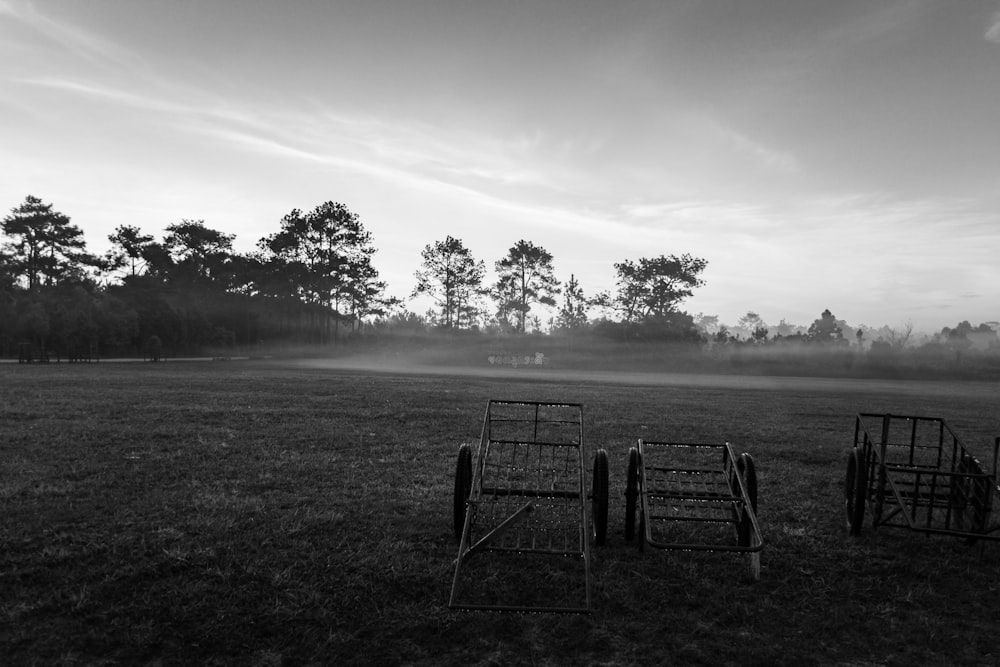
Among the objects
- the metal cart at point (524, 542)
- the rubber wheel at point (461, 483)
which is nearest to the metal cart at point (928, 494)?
the metal cart at point (524, 542)

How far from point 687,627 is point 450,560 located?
2.22 meters

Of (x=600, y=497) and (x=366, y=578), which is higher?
(x=600, y=497)

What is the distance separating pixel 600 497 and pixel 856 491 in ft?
9.28

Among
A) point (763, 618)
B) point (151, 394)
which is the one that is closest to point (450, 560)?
point (763, 618)

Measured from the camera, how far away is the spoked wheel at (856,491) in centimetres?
685

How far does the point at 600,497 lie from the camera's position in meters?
6.34

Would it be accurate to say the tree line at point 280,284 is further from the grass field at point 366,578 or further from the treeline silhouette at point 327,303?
the grass field at point 366,578

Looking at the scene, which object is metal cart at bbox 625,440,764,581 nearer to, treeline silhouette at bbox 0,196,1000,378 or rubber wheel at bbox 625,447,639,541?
rubber wheel at bbox 625,447,639,541

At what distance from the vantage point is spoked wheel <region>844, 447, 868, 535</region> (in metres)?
6.85

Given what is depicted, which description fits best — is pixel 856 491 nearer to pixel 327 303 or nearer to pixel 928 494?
pixel 928 494

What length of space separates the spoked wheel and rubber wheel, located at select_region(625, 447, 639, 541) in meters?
2.35

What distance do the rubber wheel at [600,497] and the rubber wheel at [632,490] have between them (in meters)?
0.27

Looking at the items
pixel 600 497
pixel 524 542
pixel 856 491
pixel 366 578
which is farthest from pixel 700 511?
pixel 366 578

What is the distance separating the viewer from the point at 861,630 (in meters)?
4.94
